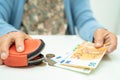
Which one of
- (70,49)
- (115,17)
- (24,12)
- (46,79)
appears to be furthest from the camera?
(115,17)

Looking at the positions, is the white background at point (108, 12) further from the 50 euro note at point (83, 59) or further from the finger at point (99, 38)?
the 50 euro note at point (83, 59)

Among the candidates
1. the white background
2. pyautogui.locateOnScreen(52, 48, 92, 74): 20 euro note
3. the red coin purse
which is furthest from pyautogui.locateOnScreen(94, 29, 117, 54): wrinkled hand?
the white background

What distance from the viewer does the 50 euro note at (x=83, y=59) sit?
64 centimetres

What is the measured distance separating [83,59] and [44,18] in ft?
1.48

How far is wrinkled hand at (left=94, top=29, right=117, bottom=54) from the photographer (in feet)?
2.50

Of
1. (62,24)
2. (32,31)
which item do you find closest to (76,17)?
(62,24)

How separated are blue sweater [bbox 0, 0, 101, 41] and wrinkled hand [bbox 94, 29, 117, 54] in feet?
0.16

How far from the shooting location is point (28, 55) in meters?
0.62

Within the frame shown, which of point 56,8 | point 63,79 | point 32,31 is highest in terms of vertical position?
point 56,8

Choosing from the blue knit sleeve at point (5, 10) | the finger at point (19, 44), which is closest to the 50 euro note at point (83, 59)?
the finger at point (19, 44)

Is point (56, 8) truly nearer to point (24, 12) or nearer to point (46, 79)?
point (24, 12)

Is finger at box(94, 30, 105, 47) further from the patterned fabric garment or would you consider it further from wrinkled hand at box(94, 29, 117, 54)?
the patterned fabric garment

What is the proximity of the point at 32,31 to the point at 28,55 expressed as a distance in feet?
1.51

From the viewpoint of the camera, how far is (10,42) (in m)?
0.67
